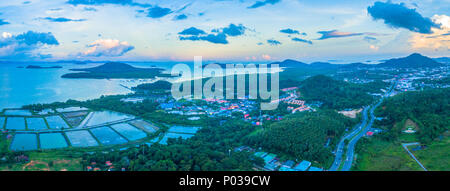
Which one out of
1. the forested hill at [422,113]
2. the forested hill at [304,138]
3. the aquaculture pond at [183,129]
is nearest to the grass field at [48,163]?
the aquaculture pond at [183,129]

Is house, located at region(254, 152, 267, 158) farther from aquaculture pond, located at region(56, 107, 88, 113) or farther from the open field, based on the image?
aquaculture pond, located at region(56, 107, 88, 113)

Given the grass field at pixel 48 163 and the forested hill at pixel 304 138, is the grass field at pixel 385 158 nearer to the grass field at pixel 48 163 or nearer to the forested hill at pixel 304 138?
the forested hill at pixel 304 138

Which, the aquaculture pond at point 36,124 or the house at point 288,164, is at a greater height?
the aquaculture pond at point 36,124

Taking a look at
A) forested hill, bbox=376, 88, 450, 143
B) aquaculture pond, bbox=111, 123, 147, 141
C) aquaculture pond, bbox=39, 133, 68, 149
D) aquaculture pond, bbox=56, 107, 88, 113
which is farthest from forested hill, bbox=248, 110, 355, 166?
aquaculture pond, bbox=56, 107, 88, 113
